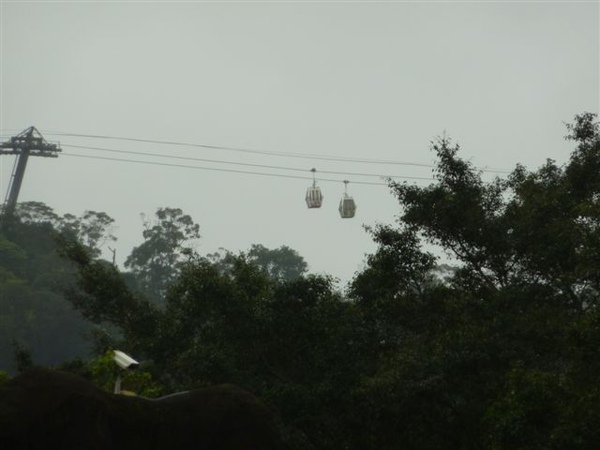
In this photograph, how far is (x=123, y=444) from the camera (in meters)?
13.7

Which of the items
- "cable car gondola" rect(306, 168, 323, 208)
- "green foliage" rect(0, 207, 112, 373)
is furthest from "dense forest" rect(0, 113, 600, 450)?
"green foliage" rect(0, 207, 112, 373)

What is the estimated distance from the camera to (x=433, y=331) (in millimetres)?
23297

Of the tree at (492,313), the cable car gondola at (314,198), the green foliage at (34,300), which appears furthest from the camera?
the green foliage at (34,300)

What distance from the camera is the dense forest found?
62.6ft

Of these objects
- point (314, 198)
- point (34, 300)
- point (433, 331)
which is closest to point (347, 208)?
point (314, 198)

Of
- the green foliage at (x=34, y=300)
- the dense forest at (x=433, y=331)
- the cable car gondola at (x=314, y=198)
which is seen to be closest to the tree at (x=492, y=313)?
the dense forest at (x=433, y=331)

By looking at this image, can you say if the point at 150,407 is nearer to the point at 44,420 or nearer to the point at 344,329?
the point at 44,420

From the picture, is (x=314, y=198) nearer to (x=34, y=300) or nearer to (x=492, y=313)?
(x=492, y=313)

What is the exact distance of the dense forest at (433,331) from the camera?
1909 centimetres

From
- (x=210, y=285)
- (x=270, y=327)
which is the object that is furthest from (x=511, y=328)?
(x=210, y=285)

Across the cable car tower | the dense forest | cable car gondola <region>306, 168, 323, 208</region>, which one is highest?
the cable car tower

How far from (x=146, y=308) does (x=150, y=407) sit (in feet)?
49.8

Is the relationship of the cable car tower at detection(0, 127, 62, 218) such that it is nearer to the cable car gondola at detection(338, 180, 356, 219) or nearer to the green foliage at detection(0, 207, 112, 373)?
the green foliage at detection(0, 207, 112, 373)

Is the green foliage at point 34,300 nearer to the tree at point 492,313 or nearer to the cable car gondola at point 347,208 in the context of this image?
the cable car gondola at point 347,208
